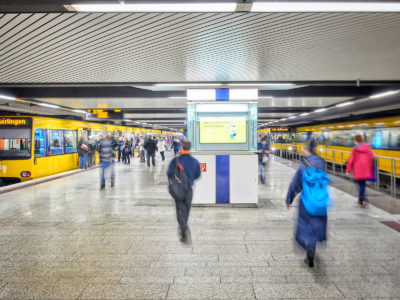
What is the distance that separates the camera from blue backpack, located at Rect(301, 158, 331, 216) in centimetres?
352

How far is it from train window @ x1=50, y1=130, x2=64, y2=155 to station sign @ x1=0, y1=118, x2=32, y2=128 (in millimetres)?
1665

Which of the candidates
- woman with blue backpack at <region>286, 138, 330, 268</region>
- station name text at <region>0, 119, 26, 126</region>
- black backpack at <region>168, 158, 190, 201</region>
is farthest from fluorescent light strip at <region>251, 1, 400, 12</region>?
station name text at <region>0, 119, 26, 126</region>

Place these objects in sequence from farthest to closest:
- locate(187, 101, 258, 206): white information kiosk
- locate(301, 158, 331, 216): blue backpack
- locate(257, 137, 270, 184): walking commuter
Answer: locate(257, 137, 270, 184): walking commuter < locate(187, 101, 258, 206): white information kiosk < locate(301, 158, 331, 216): blue backpack

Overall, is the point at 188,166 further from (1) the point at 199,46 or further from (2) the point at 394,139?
(2) the point at 394,139

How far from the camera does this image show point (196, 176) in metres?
4.75

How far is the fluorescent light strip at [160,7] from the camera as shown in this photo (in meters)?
3.56

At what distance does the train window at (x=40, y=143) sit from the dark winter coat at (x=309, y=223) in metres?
11.8

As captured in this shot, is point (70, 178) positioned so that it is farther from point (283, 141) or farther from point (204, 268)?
point (283, 141)

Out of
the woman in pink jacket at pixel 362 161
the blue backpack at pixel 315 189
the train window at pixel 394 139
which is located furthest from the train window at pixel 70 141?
the train window at pixel 394 139

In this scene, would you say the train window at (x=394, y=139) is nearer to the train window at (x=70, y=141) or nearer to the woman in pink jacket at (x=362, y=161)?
the woman in pink jacket at (x=362, y=161)

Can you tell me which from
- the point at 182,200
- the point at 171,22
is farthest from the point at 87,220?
the point at 171,22

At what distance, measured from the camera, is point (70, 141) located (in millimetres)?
15688

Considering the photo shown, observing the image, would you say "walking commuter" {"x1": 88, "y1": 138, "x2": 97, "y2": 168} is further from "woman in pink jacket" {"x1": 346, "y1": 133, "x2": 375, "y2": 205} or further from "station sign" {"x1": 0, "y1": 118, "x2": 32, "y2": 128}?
"woman in pink jacket" {"x1": 346, "y1": 133, "x2": 375, "y2": 205}

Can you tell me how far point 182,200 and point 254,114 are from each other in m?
3.83
